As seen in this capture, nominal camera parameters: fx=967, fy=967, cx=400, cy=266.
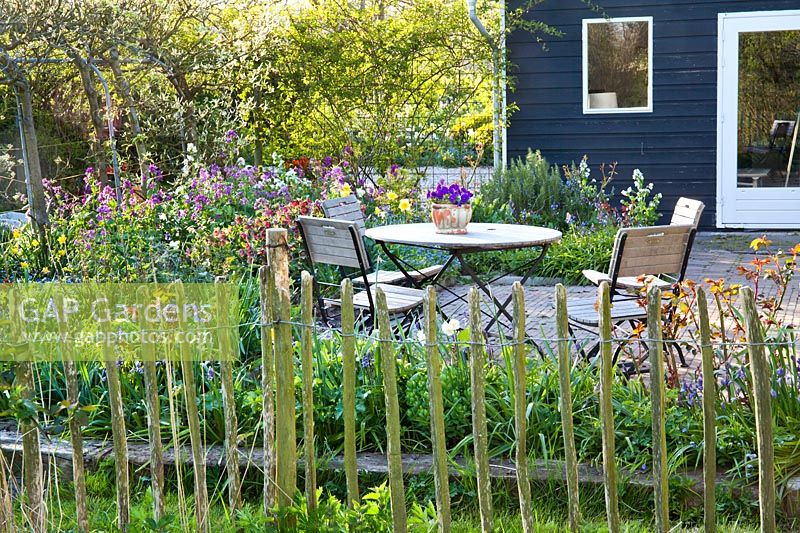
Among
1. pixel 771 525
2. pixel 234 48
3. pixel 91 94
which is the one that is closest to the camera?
pixel 771 525

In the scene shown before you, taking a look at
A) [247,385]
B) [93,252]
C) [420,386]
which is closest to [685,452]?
[420,386]

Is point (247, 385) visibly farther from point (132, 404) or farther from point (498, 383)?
point (498, 383)

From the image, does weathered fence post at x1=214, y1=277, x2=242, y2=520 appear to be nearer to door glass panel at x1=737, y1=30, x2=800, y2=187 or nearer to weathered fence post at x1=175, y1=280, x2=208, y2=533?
weathered fence post at x1=175, y1=280, x2=208, y2=533

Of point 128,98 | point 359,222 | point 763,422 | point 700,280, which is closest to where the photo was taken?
point 763,422

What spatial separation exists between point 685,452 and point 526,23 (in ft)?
26.3

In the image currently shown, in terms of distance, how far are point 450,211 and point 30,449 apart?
3144mm

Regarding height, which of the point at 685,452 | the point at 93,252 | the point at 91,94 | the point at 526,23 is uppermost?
the point at 526,23

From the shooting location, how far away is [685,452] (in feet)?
11.6

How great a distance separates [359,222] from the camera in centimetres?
691

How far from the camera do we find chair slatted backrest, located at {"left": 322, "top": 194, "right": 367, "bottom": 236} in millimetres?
6469

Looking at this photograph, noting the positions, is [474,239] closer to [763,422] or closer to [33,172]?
[763,422]

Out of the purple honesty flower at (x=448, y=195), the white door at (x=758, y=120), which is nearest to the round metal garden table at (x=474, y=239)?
the purple honesty flower at (x=448, y=195)

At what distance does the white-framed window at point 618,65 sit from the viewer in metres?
10.8

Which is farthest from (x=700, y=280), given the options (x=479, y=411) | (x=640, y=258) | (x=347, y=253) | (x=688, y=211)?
(x=479, y=411)
